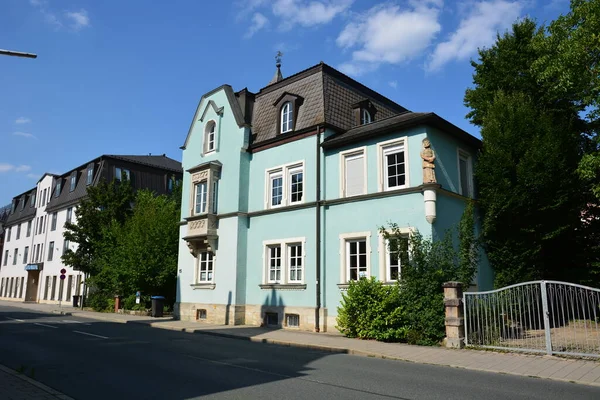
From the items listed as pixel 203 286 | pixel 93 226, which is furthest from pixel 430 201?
pixel 93 226

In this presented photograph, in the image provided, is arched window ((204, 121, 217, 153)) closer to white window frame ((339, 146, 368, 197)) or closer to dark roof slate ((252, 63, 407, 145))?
dark roof slate ((252, 63, 407, 145))

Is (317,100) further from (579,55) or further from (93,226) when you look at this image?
(93,226)

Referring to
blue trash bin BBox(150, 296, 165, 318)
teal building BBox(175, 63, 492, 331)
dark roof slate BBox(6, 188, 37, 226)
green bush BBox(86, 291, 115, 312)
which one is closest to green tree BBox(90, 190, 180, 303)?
green bush BBox(86, 291, 115, 312)

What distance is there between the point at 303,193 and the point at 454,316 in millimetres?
8440

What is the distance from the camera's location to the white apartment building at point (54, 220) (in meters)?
39.7

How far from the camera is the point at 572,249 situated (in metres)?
19.5

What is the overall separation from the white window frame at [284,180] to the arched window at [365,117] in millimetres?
3507

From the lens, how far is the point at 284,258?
19.6m

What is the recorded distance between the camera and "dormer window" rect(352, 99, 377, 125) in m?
20.7

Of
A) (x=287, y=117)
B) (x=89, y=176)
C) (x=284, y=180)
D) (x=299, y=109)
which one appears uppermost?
(x=89, y=176)

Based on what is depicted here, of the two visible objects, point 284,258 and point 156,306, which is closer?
point 284,258

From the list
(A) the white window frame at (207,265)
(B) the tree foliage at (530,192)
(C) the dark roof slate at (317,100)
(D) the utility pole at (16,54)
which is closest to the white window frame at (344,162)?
(C) the dark roof slate at (317,100)

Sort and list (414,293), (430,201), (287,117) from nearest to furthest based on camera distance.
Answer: (414,293) < (430,201) < (287,117)

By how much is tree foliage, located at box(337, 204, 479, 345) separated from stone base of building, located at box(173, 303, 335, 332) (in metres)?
2.75
